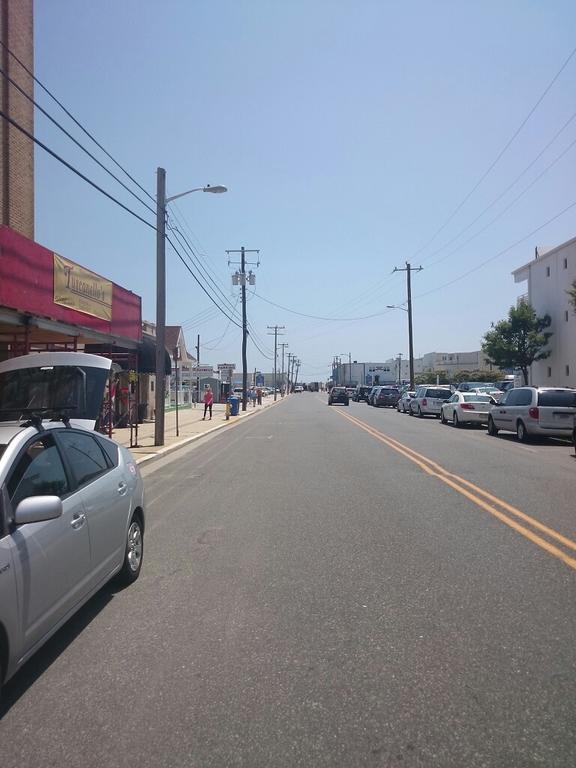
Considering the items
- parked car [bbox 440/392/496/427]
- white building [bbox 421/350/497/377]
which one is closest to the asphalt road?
parked car [bbox 440/392/496/427]

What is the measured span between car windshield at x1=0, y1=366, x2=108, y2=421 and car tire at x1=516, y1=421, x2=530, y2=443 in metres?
13.0

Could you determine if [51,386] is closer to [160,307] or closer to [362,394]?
[160,307]

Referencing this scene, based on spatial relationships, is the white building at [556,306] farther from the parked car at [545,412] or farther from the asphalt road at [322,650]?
the asphalt road at [322,650]

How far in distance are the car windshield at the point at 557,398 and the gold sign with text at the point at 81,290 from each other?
1292 centimetres

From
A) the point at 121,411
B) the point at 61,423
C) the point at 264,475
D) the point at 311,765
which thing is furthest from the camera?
the point at 121,411

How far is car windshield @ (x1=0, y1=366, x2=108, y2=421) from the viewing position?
10.6 metres

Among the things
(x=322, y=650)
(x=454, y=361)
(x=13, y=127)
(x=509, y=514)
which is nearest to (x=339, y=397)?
(x=13, y=127)

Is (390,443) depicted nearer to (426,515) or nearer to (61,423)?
(426,515)

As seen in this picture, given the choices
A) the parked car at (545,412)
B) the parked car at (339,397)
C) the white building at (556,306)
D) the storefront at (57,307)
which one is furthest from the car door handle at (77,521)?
the parked car at (339,397)

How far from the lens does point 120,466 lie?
20.8 feet

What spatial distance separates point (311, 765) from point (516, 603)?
2874 mm

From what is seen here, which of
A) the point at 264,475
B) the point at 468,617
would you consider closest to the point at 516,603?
the point at 468,617

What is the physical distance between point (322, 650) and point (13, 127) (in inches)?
829

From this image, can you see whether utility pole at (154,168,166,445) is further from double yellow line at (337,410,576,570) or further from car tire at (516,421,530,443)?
car tire at (516,421,530,443)
